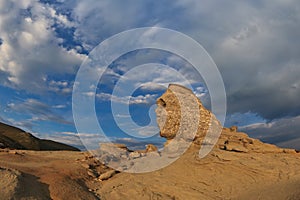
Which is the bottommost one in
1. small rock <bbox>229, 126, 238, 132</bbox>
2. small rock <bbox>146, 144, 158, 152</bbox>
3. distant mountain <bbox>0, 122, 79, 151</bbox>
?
small rock <bbox>146, 144, 158, 152</bbox>

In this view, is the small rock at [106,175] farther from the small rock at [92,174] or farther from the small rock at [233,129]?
the small rock at [233,129]

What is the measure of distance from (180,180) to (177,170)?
754 millimetres

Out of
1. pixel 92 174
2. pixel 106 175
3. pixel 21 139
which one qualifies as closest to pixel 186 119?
pixel 106 175

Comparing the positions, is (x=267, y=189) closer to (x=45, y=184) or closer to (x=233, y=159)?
(x=233, y=159)

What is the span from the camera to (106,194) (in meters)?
11.1

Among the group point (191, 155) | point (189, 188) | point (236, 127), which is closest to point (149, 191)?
point (189, 188)

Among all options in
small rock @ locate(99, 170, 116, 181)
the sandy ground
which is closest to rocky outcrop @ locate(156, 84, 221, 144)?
the sandy ground

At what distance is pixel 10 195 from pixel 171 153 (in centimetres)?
738

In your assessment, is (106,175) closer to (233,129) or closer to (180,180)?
(180,180)

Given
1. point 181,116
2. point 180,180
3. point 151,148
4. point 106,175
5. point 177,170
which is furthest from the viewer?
point 151,148

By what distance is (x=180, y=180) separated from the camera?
11836mm

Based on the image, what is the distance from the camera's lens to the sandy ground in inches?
387

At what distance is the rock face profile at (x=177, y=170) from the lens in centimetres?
1022

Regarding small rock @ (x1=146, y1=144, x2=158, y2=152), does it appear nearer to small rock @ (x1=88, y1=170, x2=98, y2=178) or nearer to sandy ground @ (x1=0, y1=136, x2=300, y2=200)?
sandy ground @ (x1=0, y1=136, x2=300, y2=200)
